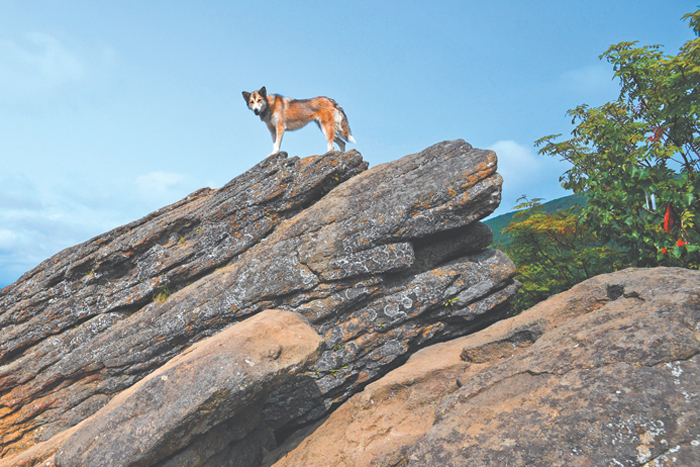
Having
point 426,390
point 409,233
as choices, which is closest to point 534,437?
point 426,390

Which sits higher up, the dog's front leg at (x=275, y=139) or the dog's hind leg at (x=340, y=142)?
the dog's front leg at (x=275, y=139)

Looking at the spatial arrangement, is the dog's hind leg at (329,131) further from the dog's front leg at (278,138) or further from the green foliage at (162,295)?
the green foliage at (162,295)

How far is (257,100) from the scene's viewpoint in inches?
563

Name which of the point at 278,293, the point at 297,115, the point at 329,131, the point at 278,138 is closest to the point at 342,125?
the point at 329,131

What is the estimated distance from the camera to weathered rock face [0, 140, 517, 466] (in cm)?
1059

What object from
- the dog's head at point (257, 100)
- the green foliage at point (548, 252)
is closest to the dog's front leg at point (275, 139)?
the dog's head at point (257, 100)

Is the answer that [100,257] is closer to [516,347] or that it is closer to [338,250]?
[338,250]

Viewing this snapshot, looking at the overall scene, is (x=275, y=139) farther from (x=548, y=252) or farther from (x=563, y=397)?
(x=548, y=252)

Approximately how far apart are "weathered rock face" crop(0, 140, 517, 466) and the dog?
5.75 ft

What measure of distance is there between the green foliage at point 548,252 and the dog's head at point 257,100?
487 inches

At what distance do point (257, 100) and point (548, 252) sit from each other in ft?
48.8

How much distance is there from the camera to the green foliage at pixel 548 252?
17453 mm

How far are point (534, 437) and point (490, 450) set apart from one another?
660 mm

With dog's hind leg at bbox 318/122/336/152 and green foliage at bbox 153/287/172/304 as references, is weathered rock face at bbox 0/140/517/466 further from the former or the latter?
dog's hind leg at bbox 318/122/336/152
